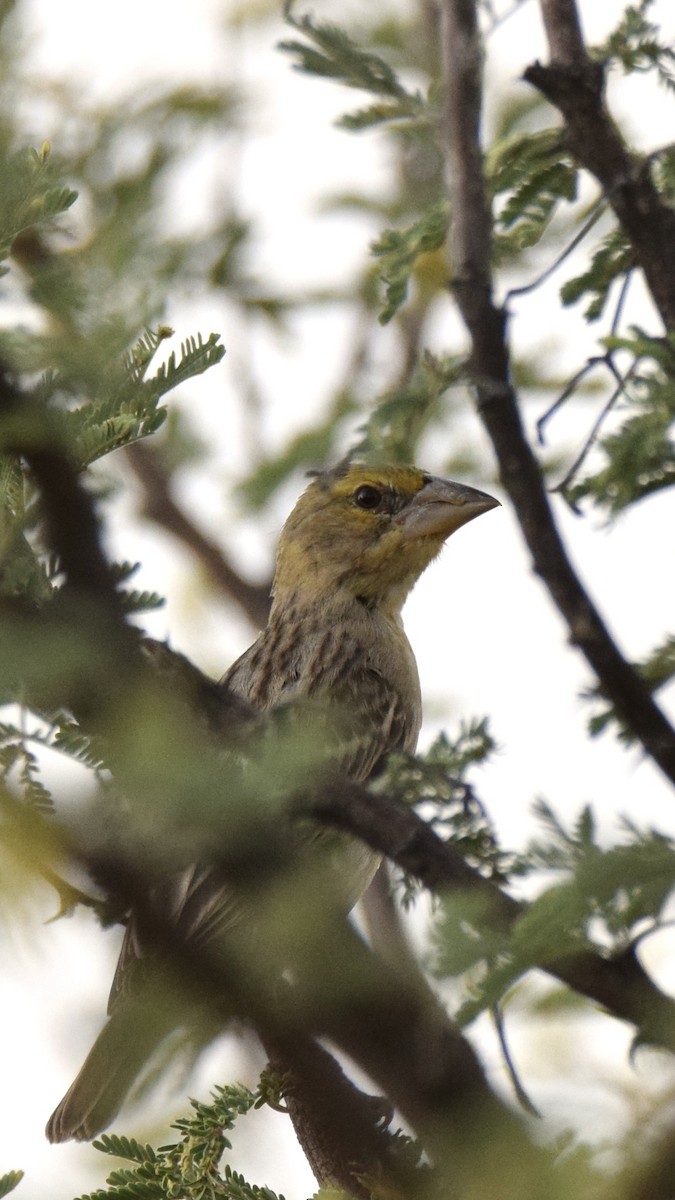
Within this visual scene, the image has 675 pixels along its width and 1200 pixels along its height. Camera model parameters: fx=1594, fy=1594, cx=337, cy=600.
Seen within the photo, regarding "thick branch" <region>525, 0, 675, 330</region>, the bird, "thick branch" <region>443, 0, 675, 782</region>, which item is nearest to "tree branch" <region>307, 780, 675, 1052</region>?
"thick branch" <region>443, 0, 675, 782</region>

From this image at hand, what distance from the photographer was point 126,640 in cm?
132

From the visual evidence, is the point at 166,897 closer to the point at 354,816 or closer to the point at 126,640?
the point at 126,640

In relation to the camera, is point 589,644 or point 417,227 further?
point 417,227

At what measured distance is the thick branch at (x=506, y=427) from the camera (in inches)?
103

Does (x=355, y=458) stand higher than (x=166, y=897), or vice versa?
(x=355, y=458)

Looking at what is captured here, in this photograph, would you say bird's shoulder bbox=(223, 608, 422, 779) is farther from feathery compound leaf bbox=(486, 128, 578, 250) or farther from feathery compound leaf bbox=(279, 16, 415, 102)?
feathery compound leaf bbox=(279, 16, 415, 102)

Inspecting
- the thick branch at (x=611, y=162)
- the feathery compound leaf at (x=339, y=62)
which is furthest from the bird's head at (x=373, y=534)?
the thick branch at (x=611, y=162)

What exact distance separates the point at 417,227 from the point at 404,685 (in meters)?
2.05

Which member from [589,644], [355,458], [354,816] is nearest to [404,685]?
[355,458]

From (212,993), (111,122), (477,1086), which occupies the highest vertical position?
(111,122)

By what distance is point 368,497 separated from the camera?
5875 mm

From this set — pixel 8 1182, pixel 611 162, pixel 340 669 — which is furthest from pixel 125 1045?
pixel 340 669

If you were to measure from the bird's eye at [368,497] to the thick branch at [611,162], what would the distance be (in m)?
2.75

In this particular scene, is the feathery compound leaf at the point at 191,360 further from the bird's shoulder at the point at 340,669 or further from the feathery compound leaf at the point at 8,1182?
the bird's shoulder at the point at 340,669
